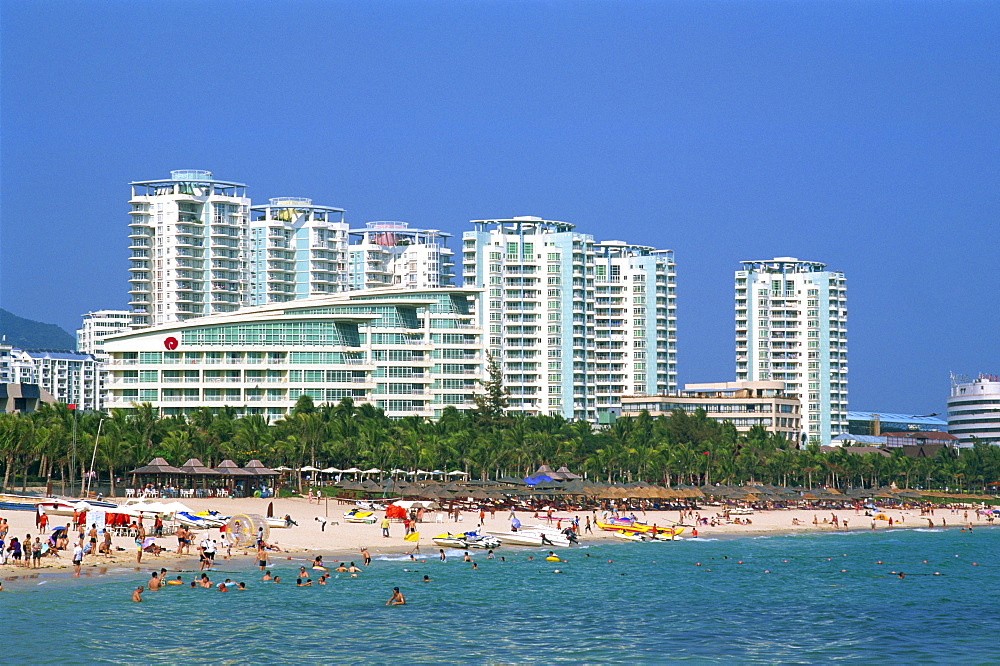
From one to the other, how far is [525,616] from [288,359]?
9399 cm

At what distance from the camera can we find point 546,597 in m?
60.6

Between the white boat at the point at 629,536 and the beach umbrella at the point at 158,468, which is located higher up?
the beach umbrella at the point at 158,468

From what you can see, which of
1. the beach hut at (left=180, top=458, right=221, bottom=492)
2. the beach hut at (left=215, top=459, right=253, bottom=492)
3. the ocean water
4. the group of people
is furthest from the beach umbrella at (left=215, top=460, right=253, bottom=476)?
the group of people

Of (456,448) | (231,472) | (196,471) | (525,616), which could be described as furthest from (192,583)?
(456,448)

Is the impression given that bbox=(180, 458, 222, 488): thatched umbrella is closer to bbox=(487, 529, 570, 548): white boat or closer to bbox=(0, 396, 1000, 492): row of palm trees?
bbox=(0, 396, 1000, 492): row of palm trees

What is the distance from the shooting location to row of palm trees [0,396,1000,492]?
103 meters

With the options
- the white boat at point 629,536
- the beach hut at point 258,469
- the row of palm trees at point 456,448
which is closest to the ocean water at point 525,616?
the white boat at point 629,536

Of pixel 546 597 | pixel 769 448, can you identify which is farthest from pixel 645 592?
pixel 769 448

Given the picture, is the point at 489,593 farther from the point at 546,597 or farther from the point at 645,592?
the point at 645,592

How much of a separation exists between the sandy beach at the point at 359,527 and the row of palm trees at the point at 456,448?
37.2ft

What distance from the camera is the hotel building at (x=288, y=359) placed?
142500 mm

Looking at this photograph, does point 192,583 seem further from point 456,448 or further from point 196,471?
point 456,448

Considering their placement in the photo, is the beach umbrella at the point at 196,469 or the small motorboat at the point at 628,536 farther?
the beach umbrella at the point at 196,469

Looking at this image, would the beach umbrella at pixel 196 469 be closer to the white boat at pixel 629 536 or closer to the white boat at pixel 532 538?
the white boat at pixel 532 538
